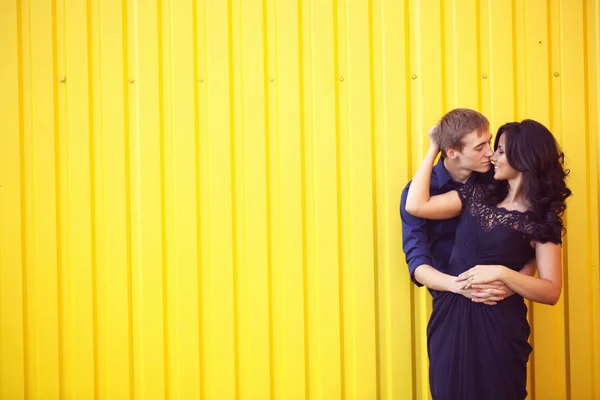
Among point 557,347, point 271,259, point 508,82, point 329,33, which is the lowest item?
point 557,347

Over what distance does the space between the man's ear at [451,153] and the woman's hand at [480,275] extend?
1.81 ft

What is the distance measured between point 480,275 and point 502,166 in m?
0.52

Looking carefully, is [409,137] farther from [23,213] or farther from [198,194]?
[23,213]

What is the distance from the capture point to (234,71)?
2918 millimetres

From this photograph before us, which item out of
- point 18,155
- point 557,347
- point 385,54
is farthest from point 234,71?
point 557,347

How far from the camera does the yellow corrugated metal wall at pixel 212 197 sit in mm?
2893

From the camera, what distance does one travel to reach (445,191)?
2682 millimetres

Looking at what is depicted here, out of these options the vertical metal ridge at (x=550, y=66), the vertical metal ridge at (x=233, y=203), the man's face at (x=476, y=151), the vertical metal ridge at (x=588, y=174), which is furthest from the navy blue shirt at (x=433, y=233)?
the vertical metal ridge at (x=233, y=203)

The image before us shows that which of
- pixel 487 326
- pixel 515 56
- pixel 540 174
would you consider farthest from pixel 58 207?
pixel 515 56

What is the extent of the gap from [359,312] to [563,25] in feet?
6.65

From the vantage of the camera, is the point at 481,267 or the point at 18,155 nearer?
the point at 481,267

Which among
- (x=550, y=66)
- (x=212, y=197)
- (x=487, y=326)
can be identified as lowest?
(x=487, y=326)

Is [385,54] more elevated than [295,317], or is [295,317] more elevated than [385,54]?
[385,54]

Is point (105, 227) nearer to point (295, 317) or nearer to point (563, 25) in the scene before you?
point (295, 317)
